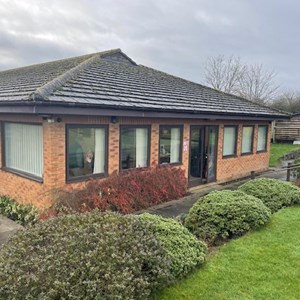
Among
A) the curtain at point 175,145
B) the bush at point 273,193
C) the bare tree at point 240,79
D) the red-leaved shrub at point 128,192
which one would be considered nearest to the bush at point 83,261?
the red-leaved shrub at point 128,192

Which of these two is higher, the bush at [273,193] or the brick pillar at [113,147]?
the brick pillar at [113,147]

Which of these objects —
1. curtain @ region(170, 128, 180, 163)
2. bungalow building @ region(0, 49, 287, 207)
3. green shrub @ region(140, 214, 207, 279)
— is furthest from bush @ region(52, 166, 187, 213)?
green shrub @ region(140, 214, 207, 279)

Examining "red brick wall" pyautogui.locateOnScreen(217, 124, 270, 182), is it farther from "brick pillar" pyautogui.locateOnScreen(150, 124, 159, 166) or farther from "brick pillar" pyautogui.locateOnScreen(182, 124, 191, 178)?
"brick pillar" pyautogui.locateOnScreen(150, 124, 159, 166)

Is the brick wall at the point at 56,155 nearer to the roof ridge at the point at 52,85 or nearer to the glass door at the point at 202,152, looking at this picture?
the glass door at the point at 202,152

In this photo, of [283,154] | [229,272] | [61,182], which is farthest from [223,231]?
[283,154]

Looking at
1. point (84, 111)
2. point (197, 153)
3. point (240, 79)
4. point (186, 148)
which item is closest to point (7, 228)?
point (84, 111)

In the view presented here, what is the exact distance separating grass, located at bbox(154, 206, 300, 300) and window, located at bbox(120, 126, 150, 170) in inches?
165

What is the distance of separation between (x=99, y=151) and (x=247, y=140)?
8.19 m

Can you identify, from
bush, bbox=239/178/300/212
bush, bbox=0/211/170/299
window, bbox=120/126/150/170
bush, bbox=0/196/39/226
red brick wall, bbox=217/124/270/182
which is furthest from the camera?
red brick wall, bbox=217/124/270/182

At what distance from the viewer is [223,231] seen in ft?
19.1

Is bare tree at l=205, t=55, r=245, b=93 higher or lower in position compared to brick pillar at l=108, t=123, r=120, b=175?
higher

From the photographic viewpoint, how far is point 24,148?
831 cm

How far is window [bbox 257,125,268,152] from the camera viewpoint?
47.9 ft

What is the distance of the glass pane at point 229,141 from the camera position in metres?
12.5
